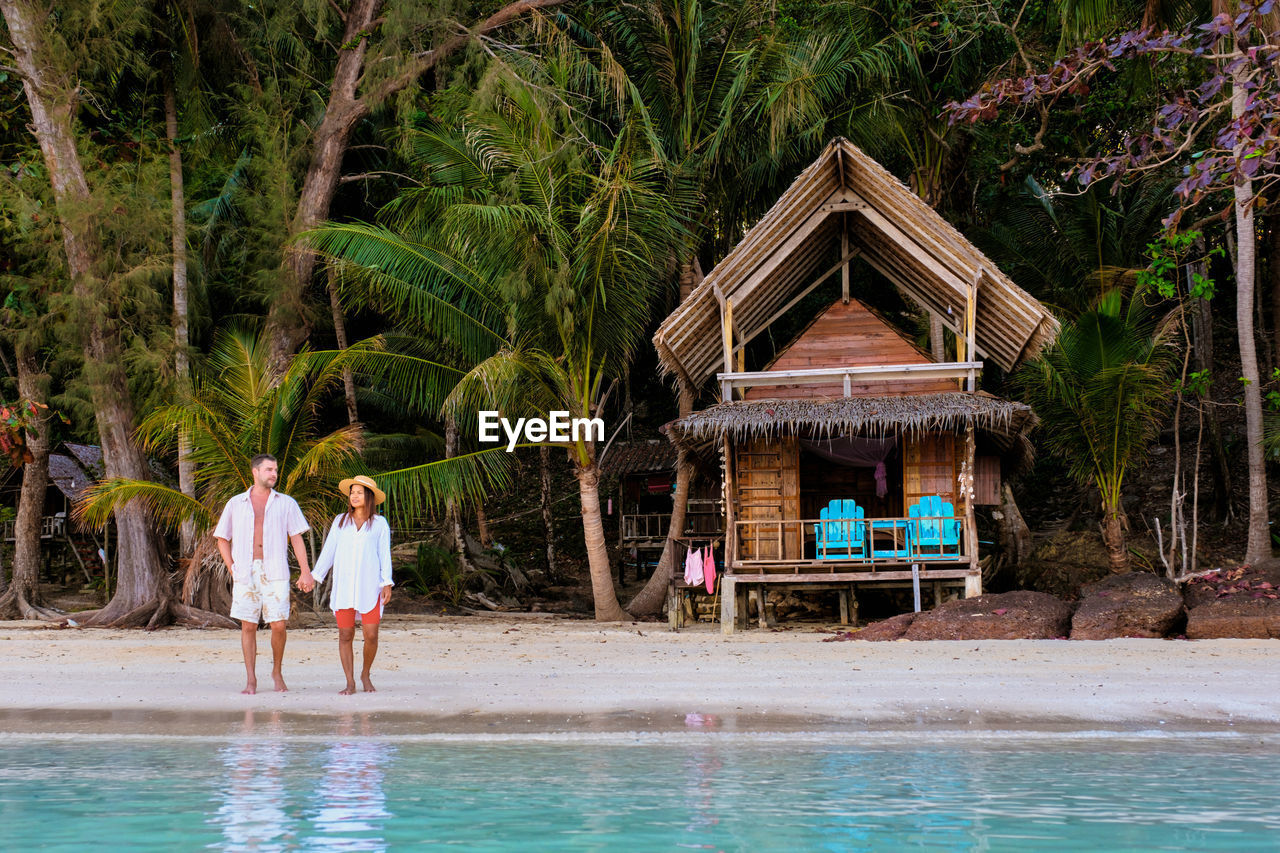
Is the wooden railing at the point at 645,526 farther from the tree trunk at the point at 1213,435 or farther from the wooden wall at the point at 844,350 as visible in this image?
the tree trunk at the point at 1213,435

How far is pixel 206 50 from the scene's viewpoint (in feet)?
54.1

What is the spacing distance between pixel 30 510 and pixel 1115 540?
46.8ft

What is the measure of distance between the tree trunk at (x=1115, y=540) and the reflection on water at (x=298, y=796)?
10911mm

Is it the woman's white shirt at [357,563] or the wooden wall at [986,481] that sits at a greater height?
the wooden wall at [986,481]

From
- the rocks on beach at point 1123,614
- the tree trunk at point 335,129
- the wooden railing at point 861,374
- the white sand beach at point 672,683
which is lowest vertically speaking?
the white sand beach at point 672,683

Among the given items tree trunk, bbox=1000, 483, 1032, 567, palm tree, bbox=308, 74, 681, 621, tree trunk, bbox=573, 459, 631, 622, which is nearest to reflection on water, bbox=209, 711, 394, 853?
palm tree, bbox=308, 74, 681, 621

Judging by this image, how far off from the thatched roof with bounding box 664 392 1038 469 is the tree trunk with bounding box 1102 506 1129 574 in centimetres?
205

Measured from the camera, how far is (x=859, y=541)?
1351 cm

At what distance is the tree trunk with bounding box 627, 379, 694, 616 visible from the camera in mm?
15906

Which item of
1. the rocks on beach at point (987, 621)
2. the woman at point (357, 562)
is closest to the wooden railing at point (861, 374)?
the rocks on beach at point (987, 621)

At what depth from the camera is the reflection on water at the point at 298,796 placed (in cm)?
427

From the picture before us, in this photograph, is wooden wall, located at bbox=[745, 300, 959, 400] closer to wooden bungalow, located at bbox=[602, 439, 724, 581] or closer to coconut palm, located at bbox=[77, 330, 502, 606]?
coconut palm, located at bbox=[77, 330, 502, 606]

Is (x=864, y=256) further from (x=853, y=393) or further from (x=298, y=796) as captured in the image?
(x=298, y=796)

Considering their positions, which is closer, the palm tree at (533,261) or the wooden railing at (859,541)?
the wooden railing at (859,541)
